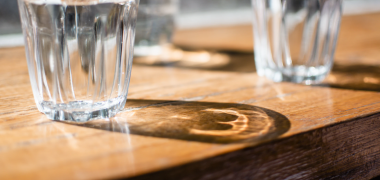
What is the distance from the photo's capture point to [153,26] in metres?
0.66

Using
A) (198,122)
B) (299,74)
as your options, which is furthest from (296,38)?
(198,122)

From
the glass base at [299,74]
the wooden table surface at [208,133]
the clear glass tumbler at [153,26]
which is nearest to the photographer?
the wooden table surface at [208,133]

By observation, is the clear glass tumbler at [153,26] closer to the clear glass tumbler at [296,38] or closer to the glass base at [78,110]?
the clear glass tumbler at [296,38]

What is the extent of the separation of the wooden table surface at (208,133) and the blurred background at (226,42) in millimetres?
54

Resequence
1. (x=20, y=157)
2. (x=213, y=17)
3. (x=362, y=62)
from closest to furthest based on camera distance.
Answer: (x=20, y=157), (x=362, y=62), (x=213, y=17)

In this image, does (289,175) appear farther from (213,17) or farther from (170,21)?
(213,17)

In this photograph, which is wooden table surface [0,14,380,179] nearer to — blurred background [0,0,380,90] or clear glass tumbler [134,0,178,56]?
blurred background [0,0,380,90]

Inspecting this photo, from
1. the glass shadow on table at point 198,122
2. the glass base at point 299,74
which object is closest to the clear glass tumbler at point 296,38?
the glass base at point 299,74

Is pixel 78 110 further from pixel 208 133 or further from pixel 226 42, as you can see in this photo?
pixel 226 42

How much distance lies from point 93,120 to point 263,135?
135 millimetres

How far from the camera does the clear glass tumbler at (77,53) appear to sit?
0.31 meters

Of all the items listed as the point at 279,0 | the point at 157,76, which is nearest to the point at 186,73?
the point at 157,76

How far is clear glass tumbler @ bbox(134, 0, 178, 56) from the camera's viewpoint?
653 mm

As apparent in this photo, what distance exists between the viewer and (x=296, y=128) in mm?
311
